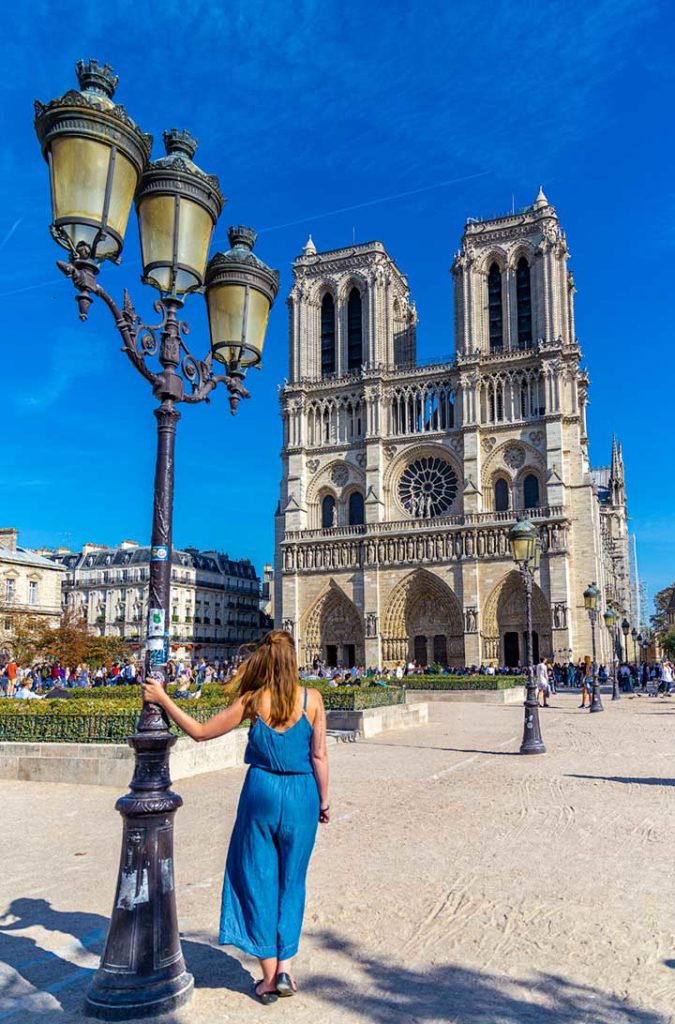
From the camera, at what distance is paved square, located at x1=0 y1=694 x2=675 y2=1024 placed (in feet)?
12.3

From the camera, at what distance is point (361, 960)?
4199 mm

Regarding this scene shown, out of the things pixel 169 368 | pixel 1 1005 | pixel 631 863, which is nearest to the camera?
pixel 1 1005

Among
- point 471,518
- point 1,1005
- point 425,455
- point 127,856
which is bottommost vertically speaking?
point 1,1005

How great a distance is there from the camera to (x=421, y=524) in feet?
143

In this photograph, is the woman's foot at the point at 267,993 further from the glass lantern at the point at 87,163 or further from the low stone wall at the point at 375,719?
the low stone wall at the point at 375,719

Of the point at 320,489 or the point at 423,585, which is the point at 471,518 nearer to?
the point at 423,585

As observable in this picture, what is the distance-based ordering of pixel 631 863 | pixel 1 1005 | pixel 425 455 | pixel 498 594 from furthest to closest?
pixel 425 455
pixel 498 594
pixel 631 863
pixel 1 1005

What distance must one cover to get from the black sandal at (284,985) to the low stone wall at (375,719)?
11405 millimetres

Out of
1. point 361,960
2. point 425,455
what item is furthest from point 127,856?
point 425,455

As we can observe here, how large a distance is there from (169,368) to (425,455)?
41.0 m

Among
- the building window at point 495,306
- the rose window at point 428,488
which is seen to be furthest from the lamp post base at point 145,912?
the building window at point 495,306

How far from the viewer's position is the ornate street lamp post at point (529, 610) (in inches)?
481

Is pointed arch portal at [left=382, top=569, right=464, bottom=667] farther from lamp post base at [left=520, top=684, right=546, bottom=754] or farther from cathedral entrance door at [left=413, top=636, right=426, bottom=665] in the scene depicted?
lamp post base at [left=520, top=684, right=546, bottom=754]

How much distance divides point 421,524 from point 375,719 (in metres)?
28.3
